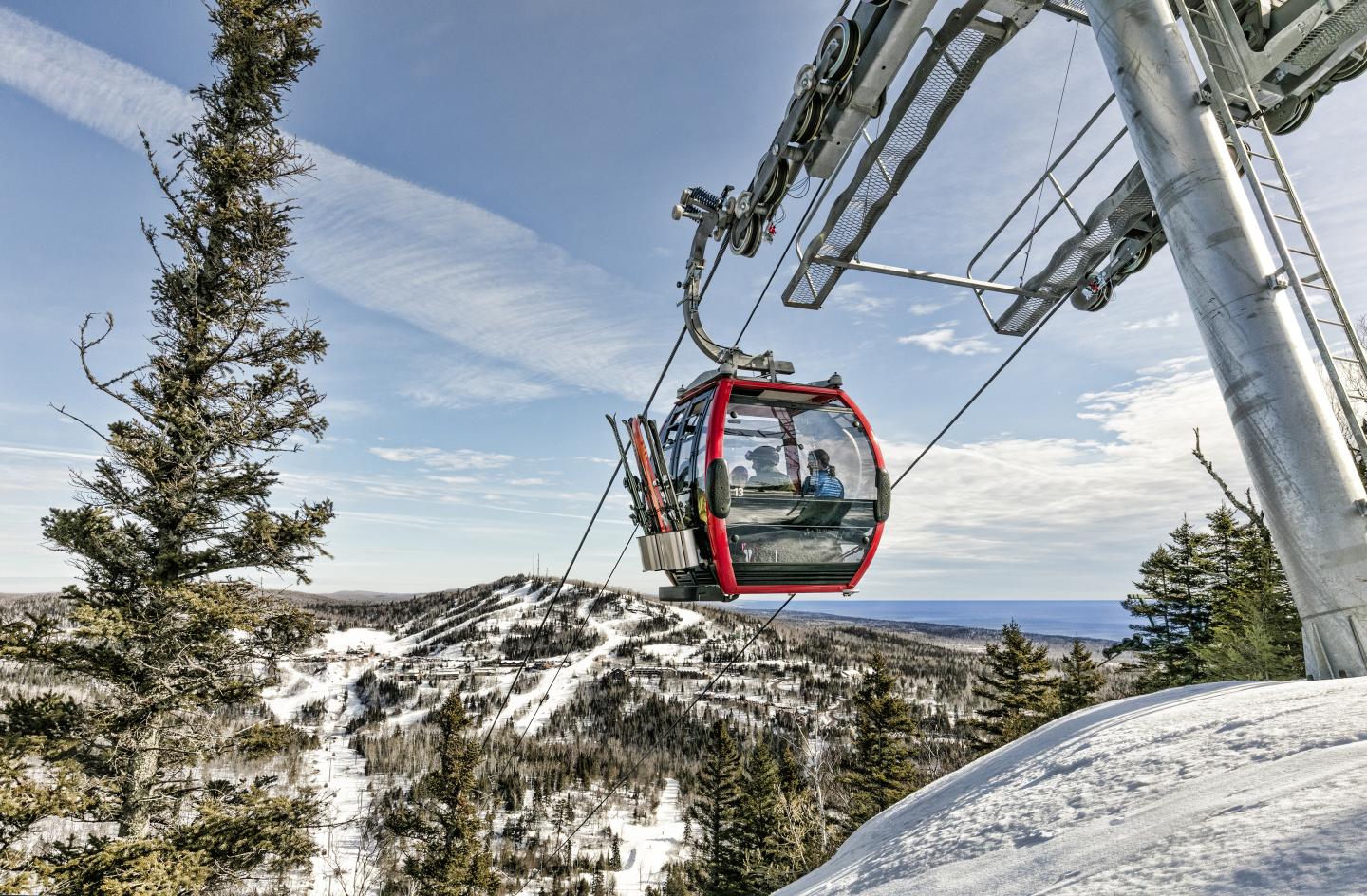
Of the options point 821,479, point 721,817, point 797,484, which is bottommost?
point 721,817

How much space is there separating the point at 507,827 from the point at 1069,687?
5140 cm

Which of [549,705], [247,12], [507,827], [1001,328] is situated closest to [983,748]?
[1001,328]

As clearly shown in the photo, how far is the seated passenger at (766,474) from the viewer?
687cm

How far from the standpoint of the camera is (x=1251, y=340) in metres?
4.32

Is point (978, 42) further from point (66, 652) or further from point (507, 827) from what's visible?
point (507, 827)

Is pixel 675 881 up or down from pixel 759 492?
down

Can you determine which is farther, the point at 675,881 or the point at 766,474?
the point at 675,881

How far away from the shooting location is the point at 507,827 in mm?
59625

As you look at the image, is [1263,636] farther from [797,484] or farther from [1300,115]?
[797,484]

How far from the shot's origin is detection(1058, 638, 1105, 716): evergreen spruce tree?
2850 cm

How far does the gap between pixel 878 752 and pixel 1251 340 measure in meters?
26.4

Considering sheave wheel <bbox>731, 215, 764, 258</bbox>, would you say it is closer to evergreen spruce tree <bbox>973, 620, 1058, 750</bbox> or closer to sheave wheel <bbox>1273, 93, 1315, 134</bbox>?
sheave wheel <bbox>1273, 93, 1315, 134</bbox>

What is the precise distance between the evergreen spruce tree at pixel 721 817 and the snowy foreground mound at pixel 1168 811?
32.0m

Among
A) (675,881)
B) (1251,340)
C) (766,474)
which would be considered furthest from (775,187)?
(675,881)
